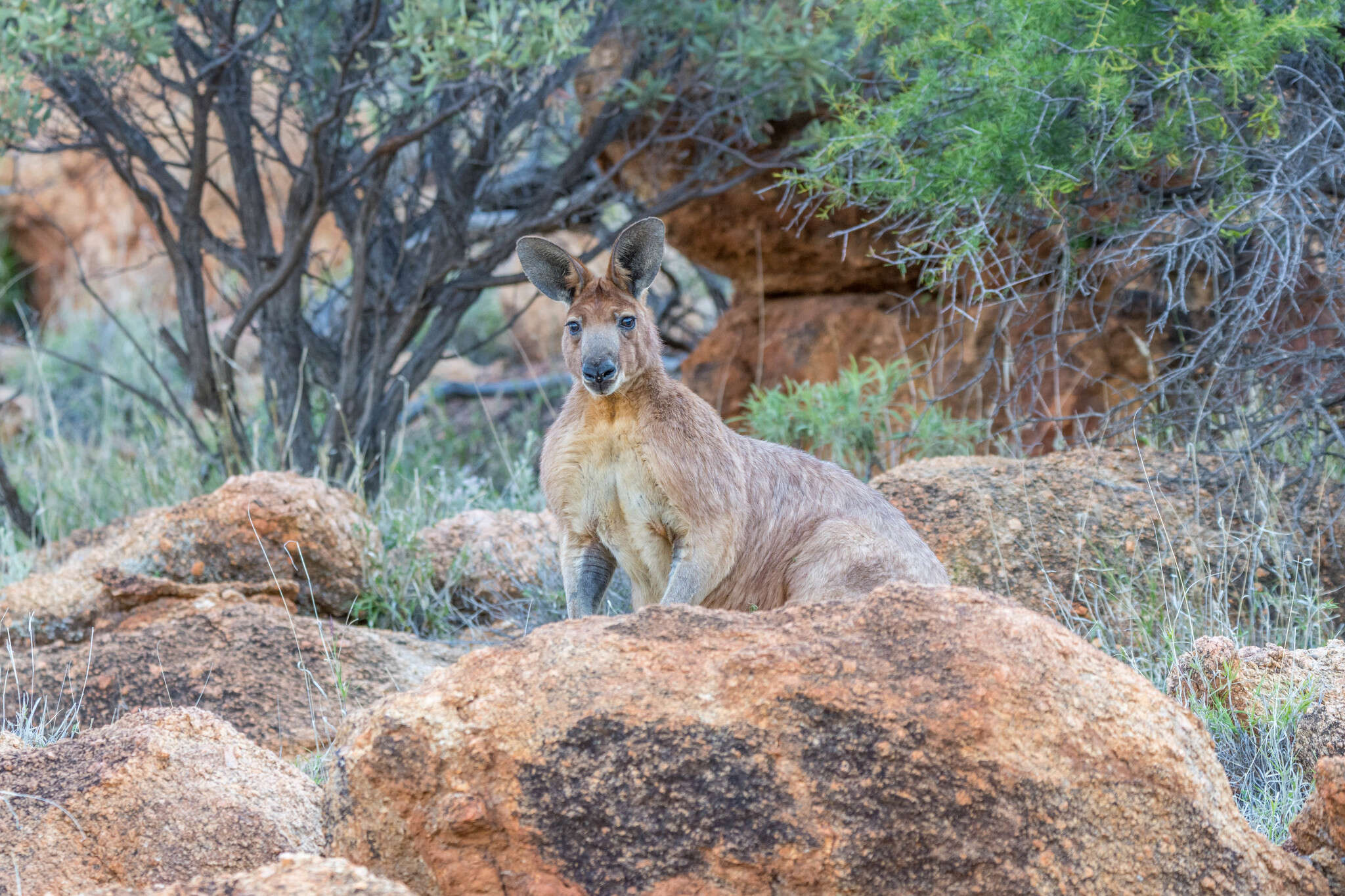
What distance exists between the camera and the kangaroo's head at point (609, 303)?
4.05 metres

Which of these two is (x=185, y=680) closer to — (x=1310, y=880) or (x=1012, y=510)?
(x=1012, y=510)

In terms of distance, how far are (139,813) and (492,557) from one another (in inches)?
139

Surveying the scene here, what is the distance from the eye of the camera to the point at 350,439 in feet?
25.3

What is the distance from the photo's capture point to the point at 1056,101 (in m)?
5.23

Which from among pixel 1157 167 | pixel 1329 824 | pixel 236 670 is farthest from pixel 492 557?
pixel 1329 824

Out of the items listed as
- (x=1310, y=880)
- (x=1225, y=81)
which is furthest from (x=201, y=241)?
(x=1310, y=880)

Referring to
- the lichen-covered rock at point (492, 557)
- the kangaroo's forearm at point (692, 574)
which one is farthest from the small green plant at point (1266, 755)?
the lichen-covered rock at point (492, 557)

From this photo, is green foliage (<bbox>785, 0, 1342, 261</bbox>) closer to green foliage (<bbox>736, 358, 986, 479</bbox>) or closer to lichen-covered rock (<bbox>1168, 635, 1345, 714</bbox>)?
green foliage (<bbox>736, 358, 986, 479</bbox>)

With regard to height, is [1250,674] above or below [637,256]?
below

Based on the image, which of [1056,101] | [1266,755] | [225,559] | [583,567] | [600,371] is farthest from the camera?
[225,559]

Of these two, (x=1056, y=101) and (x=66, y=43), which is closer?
(x=1056, y=101)

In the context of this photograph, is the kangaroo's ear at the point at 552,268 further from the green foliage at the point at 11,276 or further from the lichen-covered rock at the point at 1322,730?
the green foliage at the point at 11,276

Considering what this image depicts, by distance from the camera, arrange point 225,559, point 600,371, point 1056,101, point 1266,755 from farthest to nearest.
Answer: point 225,559, point 1056,101, point 600,371, point 1266,755

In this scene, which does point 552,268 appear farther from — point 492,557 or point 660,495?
point 492,557
